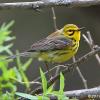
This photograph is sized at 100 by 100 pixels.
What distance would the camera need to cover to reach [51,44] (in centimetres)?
321

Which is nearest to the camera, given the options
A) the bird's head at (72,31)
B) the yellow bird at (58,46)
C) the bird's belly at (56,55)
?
the yellow bird at (58,46)

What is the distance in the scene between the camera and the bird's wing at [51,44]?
9.74 feet

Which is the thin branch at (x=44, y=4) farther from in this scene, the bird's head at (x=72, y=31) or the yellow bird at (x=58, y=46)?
the bird's head at (x=72, y=31)

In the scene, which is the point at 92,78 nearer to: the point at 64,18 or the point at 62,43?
the point at 64,18

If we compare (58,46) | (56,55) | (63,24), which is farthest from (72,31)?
(63,24)

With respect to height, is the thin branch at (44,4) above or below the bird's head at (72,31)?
below

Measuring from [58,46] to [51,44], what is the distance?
0.09 meters

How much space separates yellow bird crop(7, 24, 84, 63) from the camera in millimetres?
2900

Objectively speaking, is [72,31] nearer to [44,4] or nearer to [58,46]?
[58,46]

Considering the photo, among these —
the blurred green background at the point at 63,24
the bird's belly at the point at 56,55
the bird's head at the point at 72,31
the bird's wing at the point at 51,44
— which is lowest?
the bird's belly at the point at 56,55

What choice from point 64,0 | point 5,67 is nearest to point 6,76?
point 5,67

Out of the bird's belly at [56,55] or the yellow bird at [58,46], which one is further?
the bird's belly at [56,55]

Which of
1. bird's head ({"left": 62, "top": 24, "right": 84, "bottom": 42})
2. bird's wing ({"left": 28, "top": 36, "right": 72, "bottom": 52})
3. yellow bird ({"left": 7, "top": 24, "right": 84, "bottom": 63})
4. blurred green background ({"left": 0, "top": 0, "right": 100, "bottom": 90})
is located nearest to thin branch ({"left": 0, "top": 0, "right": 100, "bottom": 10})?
yellow bird ({"left": 7, "top": 24, "right": 84, "bottom": 63})

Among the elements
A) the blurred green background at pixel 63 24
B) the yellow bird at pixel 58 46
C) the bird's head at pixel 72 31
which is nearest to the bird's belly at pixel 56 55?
the yellow bird at pixel 58 46
